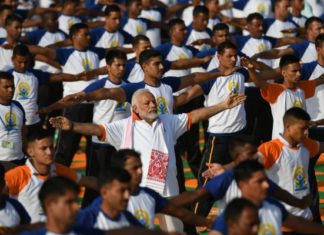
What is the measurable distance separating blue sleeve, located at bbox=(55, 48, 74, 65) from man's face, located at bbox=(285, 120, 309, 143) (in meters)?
6.29

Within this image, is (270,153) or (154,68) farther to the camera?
(154,68)

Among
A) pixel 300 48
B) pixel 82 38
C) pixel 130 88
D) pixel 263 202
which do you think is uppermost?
pixel 82 38

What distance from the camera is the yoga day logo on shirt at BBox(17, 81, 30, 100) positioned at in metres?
16.3

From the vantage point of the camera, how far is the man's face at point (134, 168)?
34.1 ft

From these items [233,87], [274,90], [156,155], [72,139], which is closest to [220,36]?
[233,87]

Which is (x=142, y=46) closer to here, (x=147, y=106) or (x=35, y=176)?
(x=147, y=106)

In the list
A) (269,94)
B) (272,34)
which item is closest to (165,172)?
(269,94)

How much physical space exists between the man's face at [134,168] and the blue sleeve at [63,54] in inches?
289

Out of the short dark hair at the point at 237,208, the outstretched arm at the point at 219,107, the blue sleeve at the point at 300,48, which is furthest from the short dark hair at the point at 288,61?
the short dark hair at the point at 237,208

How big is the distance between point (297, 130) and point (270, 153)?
381 mm

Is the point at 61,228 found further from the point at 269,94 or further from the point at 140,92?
the point at 269,94

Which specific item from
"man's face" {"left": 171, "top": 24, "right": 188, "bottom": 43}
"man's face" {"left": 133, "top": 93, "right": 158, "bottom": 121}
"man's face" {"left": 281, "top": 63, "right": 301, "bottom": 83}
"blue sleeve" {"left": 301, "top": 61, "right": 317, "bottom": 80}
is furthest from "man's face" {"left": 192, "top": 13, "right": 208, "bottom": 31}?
"man's face" {"left": 133, "top": 93, "right": 158, "bottom": 121}

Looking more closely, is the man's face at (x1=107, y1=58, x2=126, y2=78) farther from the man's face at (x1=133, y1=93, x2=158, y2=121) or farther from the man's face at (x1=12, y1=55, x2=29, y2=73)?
the man's face at (x1=133, y1=93, x2=158, y2=121)

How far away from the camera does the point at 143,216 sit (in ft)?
34.3
